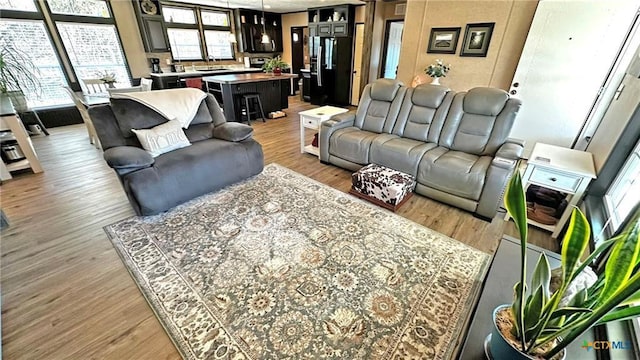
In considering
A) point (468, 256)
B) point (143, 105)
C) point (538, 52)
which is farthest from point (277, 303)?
point (538, 52)

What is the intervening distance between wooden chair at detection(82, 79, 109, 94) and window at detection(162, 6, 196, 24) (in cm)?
302

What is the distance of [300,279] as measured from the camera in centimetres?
172

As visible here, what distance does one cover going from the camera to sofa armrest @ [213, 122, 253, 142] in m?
2.84

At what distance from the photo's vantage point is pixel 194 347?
132 centimetres

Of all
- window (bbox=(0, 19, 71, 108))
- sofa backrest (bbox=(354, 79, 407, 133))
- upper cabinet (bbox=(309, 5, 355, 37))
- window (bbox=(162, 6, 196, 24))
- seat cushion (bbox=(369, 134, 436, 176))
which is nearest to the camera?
seat cushion (bbox=(369, 134, 436, 176))

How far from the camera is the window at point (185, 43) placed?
6.66 metres

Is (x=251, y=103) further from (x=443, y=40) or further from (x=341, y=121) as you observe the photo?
(x=443, y=40)

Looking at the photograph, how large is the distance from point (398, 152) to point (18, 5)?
7.02 m

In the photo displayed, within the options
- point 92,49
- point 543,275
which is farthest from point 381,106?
point 92,49

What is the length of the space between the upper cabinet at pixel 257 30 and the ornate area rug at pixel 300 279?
6.97 meters

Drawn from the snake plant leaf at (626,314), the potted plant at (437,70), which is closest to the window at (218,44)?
the potted plant at (437,70)

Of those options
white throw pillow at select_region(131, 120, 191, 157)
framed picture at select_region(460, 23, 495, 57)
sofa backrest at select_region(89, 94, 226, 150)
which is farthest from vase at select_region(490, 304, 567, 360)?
framed picture at select_region(460, 23, 495, 57)

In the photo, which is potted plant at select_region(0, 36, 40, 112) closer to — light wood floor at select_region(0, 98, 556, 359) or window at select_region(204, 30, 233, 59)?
light wood floor at select_region(0, 98, 556, 359)

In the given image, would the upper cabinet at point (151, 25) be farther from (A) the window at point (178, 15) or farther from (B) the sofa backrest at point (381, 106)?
(B) the sofa backrest at point (381, 106)
